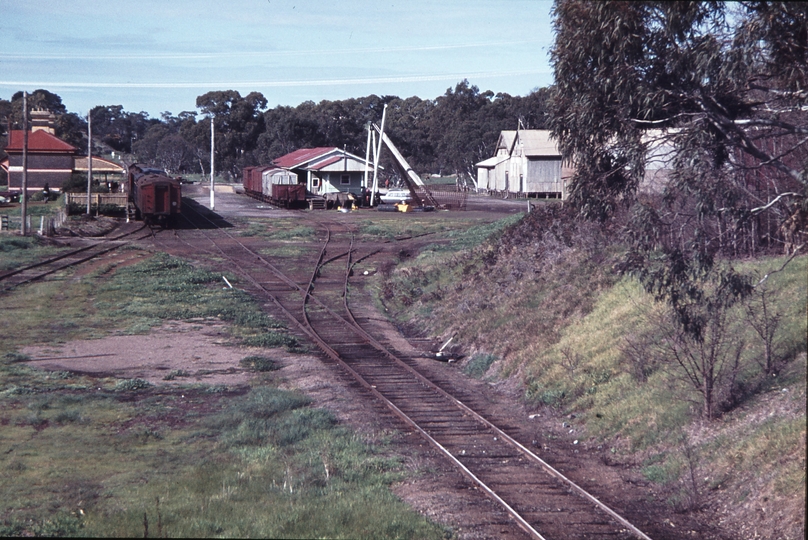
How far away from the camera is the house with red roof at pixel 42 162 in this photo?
7794cm

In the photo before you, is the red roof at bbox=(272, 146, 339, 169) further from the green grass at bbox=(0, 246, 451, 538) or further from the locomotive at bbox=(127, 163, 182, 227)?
the green grass at bbox=(0, 246, 451, 538)

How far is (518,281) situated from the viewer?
848 inches

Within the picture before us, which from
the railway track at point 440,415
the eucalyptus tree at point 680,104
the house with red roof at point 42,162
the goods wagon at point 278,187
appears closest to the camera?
the railway track at point 440,415

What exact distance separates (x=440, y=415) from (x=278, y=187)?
50975 mm

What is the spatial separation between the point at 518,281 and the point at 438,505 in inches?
498

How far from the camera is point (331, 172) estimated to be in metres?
70.8

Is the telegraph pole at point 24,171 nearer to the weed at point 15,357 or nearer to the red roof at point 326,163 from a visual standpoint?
the weed at point 15,357

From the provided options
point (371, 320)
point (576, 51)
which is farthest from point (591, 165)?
point (371, 320)

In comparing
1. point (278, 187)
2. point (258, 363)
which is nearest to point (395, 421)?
point (258, 363)

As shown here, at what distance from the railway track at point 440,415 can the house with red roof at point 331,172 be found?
1626 inches

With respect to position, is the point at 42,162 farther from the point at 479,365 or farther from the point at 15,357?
the point at 479,365

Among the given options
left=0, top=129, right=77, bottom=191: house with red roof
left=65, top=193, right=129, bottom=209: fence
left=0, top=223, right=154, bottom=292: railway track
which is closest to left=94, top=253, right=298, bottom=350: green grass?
left=0, top=223, right=154, bottom=292: railway track

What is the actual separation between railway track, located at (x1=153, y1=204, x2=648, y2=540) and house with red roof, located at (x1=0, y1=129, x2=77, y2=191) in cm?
5726

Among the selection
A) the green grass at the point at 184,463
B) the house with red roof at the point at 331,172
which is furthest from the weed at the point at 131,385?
the house with red roof at the point at 331,172
